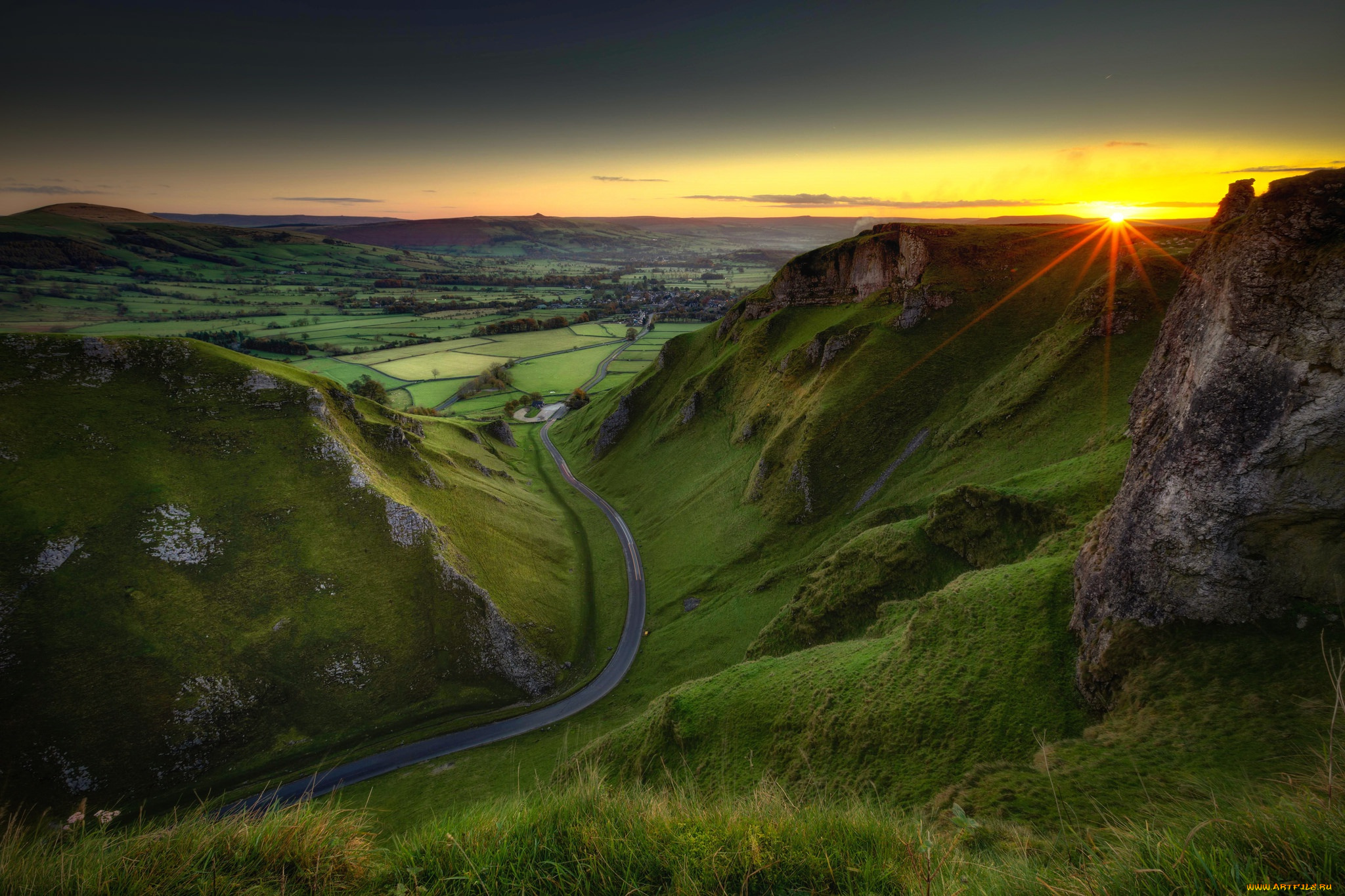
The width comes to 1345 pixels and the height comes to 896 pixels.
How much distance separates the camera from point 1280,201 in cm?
1870

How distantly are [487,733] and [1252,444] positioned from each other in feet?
198

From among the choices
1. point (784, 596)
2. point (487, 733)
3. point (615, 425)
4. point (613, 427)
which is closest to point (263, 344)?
point (613, 427)

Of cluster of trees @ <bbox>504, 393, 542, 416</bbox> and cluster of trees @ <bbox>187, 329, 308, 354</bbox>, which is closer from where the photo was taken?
cluster of trees @ <bbox>504, 393, 542, 416</bbox>

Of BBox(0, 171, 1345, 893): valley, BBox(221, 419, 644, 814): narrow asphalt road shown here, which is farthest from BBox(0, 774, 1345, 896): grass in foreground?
BBox(221, 419, 644, 814): narrow asphalt road

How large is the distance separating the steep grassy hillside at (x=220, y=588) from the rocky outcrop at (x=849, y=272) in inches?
2916

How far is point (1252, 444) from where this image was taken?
17.8 metres

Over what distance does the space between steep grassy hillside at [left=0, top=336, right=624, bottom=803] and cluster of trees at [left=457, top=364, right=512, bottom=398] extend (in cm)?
9665

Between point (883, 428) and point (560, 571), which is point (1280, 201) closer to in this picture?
point (883, 428)

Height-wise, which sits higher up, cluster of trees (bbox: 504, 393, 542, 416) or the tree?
the tree

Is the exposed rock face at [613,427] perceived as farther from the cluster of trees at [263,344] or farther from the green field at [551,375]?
the cluster of trees at [263,344]

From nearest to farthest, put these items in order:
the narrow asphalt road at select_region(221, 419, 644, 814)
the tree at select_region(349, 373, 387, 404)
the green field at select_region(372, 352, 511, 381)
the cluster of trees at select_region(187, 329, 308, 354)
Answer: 1. the narrow asphalt road at select_region(221, 419, 644, 814)
2. the tree at select_region(349, 373, 387, 404)
3. the green field at select_region(372, 352, 511, 381)
4. the cluster of trees at select_region(187, 329, 308, 354)

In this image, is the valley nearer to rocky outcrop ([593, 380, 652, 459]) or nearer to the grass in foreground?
the grass in foreground

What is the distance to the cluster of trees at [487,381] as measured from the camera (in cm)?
16500

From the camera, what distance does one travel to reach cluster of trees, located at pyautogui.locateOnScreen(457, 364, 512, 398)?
165 meters
